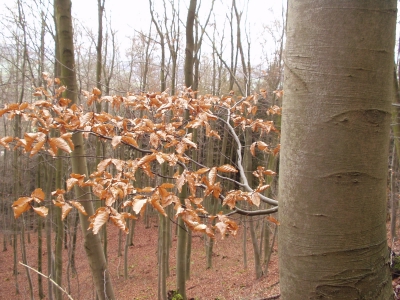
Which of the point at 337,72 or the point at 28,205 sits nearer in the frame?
the point at 337,72

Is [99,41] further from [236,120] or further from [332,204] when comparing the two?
[332,204]

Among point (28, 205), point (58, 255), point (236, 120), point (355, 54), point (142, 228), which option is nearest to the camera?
point (355, 54)

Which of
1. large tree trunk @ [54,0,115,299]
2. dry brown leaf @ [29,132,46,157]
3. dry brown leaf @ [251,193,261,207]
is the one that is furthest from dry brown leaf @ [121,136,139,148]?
large tree trunk @ [54,0,115,299]

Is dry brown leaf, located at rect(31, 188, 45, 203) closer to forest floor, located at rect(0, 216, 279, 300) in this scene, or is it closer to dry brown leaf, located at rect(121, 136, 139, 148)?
dry brown leaf, located at rect(121, 136, 139, 148)

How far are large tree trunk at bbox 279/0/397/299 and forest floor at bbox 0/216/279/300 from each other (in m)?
6.90

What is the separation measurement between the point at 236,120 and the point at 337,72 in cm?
191

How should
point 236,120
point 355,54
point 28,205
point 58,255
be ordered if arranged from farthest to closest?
point 58,255 < point 236,120 < point 28,205 < point 355,54

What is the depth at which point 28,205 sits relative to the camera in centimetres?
130

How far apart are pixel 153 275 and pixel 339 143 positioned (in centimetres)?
1305

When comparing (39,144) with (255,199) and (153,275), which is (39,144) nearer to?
(255,199)

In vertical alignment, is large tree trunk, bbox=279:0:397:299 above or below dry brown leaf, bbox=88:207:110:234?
above

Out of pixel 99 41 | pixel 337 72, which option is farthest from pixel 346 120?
pixel 99 41

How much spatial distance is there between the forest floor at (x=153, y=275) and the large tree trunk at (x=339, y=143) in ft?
22.7

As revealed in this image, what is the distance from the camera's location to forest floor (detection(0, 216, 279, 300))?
9164 mm
